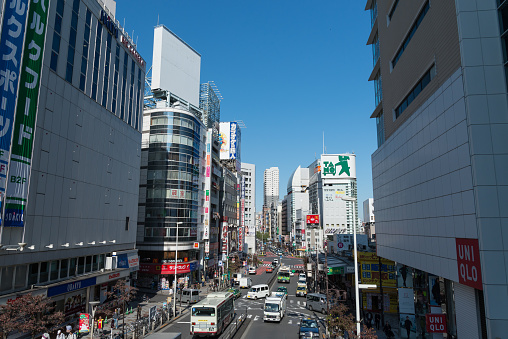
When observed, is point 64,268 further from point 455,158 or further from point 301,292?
point 301,292

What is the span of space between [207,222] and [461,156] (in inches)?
1991

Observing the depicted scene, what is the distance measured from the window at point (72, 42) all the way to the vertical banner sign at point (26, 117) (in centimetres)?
422

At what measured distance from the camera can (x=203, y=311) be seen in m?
27.1

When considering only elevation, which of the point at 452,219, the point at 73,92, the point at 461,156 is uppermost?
the point at 73,92

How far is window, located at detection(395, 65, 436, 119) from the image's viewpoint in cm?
2454

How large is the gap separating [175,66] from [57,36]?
34.1m

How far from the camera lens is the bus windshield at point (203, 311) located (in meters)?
27.0

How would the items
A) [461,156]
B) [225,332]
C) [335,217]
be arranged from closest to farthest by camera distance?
[461,156], [225,332], [335,217]

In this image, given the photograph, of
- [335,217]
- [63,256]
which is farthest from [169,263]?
[335,217]

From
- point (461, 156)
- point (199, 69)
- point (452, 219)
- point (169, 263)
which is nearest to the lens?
point (461, 156)

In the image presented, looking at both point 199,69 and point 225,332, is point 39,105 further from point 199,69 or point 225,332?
point 199,69

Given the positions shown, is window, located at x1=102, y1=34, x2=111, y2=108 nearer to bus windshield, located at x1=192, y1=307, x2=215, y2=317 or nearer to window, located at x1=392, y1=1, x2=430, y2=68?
bus windshield, located at x1=192, y1=307, x2=215, y2=317

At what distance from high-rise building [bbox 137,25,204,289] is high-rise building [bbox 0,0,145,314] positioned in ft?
34.7

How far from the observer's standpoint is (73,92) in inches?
1212
